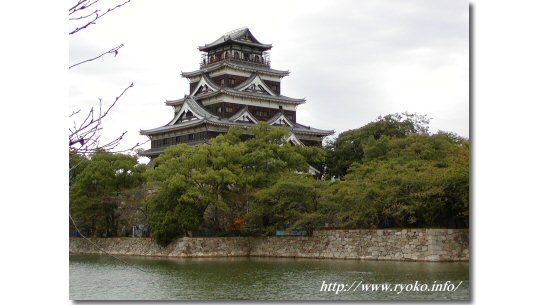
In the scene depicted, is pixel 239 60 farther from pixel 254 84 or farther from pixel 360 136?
pixel 360 136

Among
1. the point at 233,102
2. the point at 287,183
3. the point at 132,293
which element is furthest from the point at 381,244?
the point at 233,102

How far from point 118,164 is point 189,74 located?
6.14m

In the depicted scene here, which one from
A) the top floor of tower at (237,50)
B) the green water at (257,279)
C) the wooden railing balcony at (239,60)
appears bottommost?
the green water at (257,279)

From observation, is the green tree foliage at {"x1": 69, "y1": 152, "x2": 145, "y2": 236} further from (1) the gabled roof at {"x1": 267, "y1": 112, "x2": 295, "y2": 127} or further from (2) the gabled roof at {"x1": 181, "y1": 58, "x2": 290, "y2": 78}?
(2) the gabled roof at {"x1": 181, "y1": 58, "x2": 290, "y2": 78}

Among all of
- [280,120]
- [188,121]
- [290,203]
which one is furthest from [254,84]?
[290,203]

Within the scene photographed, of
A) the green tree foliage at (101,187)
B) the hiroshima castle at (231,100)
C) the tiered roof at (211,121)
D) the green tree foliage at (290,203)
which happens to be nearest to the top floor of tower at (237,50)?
the hiroshima castle at (231,100)

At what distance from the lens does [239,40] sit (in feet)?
80.8

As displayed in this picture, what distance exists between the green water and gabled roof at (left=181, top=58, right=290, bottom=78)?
987cm

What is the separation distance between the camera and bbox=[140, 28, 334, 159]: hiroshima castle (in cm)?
2398

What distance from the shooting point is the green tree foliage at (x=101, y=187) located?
815 inches

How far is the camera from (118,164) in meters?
21.3

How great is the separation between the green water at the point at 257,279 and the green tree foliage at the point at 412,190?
1192mm

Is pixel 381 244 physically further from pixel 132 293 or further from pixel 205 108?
pixel 205 108

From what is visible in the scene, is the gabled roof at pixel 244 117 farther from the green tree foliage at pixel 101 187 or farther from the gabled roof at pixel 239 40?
the green tree foliage at pixel 101 187
